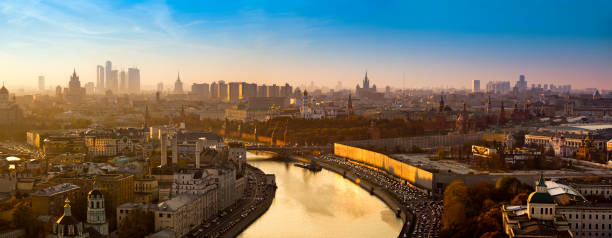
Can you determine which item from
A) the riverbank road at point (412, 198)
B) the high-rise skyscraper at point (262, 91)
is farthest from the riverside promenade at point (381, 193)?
the high-rise skyscraper at point (262, 91)

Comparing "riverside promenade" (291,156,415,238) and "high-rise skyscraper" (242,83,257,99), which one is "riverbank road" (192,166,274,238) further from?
"high-rise skyscraper" (242,83,257,99)

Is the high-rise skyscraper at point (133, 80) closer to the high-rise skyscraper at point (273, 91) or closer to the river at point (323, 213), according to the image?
the high-rise skyscraper at point (273, 91)

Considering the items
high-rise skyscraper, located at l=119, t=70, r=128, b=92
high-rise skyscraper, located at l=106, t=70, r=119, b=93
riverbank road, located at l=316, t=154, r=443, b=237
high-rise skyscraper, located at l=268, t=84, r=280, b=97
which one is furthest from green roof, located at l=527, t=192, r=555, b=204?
high-rise skyscraper, located at l=119, t=70, r=128, b=92

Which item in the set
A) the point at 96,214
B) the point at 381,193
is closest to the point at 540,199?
the point at 381,193

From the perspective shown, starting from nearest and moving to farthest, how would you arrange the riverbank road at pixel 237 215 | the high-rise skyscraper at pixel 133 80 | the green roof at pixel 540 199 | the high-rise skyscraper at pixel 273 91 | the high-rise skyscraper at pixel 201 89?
the green roof at pixel 540 199 → the riverbank road at pixel 237 215 → the high-rise skyscraper at pixel 273 91 → the high-rise skyscraper at pixel 201 89 → the high-rise skyscraper at pixel 133 80

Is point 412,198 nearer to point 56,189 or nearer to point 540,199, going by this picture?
point 540,199

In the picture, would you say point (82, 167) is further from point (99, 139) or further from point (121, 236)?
point (99, 139)

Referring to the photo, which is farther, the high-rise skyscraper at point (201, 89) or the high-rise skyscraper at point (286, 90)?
the high-rise skyscraper at point (201, 89)
